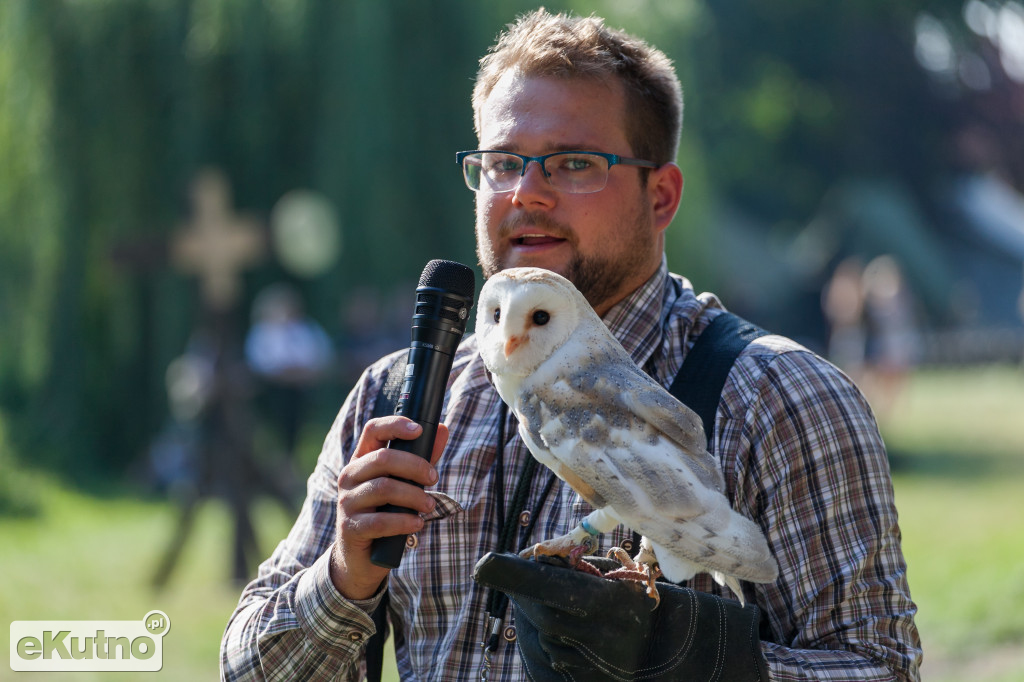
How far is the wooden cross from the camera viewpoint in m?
7.39

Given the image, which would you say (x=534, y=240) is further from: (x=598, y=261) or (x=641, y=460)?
(x=641, y=460)

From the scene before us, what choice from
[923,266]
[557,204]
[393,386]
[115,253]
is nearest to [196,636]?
[115,253]

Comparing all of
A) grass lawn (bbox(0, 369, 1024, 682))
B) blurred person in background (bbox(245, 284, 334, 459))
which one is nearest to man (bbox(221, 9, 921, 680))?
grass lawn (bbox(0, 369, 1024, 682))

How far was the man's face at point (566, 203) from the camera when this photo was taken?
6.72 ft

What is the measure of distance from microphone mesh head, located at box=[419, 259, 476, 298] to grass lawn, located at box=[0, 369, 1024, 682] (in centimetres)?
331

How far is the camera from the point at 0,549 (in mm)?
7914

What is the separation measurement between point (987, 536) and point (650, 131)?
18.9 feet

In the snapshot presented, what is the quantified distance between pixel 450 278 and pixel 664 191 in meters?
0.58

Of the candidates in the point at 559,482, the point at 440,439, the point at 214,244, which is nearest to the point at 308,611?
the point at 440,439

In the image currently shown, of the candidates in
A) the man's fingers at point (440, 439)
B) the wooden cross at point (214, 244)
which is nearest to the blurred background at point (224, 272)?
the wooden cross at point (214, 244)

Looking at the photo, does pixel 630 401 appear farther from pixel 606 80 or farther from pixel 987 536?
pixel 987 536

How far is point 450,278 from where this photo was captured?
192 cm

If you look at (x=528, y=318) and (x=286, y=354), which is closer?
(x=528, y=318)

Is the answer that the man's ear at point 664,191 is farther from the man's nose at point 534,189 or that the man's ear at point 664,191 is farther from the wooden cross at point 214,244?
the wooden cross at point 214,244
